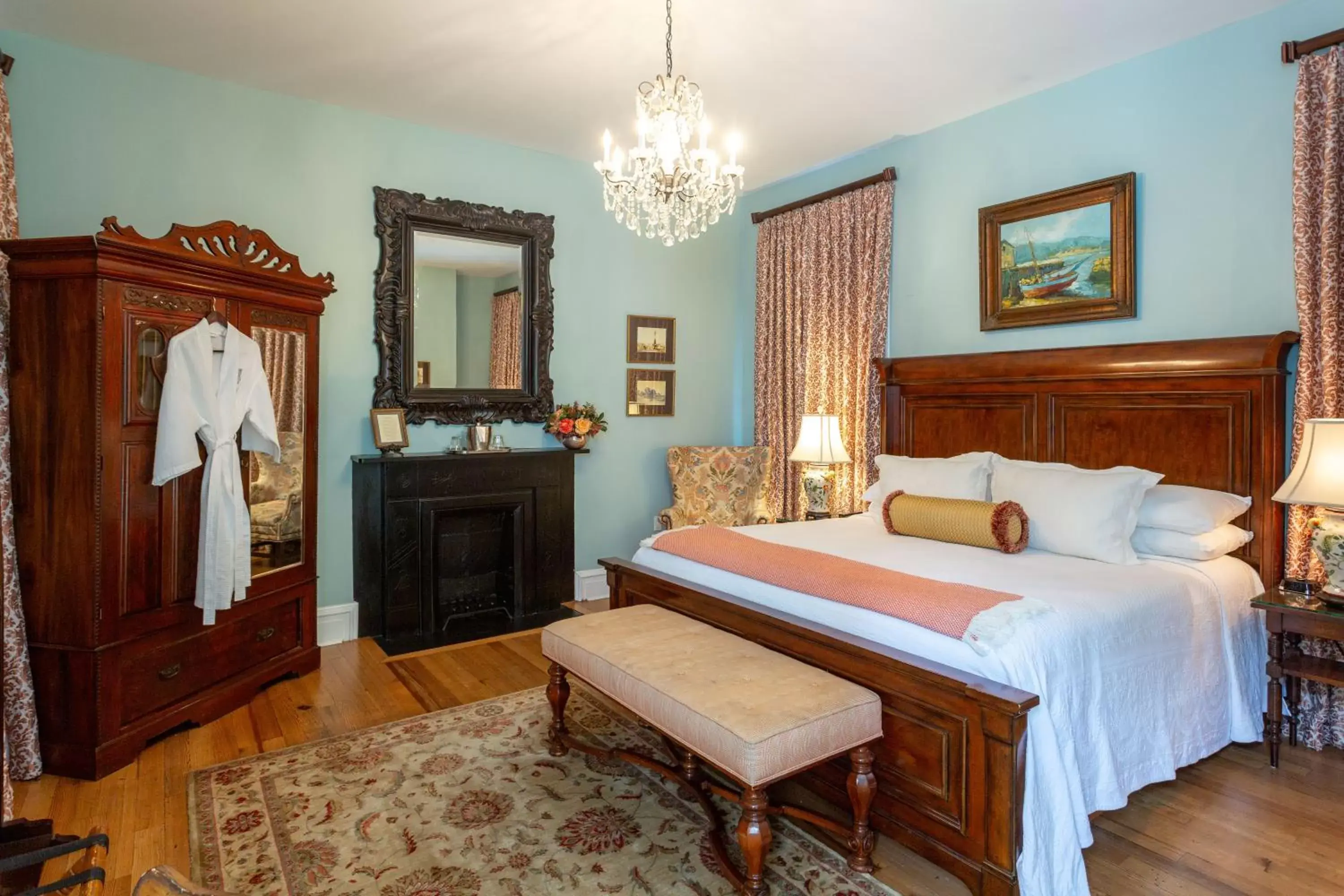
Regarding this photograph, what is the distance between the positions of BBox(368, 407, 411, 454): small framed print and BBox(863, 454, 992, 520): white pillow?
263 centimetres

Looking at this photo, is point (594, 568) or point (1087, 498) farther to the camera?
point (594, 568)

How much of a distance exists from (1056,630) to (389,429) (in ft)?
11.2

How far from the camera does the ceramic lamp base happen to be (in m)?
4.51

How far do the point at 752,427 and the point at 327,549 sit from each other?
303cm

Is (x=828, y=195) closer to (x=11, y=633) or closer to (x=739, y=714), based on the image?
(x=739, y=714)

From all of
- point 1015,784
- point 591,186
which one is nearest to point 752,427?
point 591,186

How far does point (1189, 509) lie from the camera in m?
2.84

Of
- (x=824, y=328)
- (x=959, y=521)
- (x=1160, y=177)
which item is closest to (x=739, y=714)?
(x=959, y=521)

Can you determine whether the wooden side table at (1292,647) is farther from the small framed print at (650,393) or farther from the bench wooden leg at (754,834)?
the small framed print at (650,393)

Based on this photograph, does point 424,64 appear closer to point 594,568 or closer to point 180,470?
point 180,470

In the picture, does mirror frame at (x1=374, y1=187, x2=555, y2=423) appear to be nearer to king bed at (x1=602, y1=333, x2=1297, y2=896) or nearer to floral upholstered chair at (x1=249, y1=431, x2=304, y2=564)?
floral upholstered chair at (x1=249, y1=431, x2=304, y2=564)

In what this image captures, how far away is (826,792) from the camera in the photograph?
2373 millimetres

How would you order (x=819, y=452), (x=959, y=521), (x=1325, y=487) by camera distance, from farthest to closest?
(x=819, y=452) < (x=959, y=521) < (x=1325, y=487)

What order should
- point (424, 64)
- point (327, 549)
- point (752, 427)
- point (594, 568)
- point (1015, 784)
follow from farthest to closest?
point (752, 427) → point (594, 568) → point (327, 549) → point (424, 64) → point (1015, 784)
